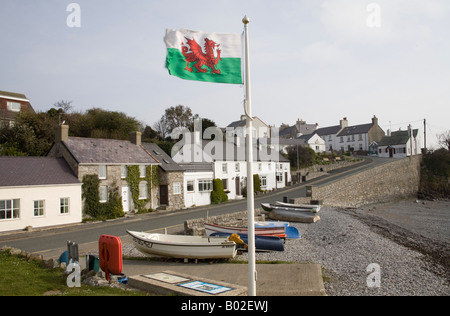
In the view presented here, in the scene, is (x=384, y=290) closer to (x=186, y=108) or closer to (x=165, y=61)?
(x=165, y=61)

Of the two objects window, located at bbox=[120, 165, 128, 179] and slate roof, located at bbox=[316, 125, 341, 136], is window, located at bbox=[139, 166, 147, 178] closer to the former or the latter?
window, located at bbox=[120, 165, 128, 179]

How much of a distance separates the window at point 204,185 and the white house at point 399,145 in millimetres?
56769

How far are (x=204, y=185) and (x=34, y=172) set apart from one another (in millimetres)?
17702

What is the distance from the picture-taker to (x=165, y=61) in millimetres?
7406

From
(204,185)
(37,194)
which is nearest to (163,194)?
(204,185)

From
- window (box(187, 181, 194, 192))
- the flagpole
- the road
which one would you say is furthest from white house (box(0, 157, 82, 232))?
the flagpole

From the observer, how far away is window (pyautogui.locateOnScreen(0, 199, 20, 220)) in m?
23.3

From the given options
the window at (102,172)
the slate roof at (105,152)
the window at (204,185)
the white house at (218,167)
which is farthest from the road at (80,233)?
the window at (204,185)

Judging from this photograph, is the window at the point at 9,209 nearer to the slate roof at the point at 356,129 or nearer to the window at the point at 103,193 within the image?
the window at the point at 103,193

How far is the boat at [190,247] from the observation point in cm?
1323

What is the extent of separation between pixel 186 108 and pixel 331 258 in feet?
183
